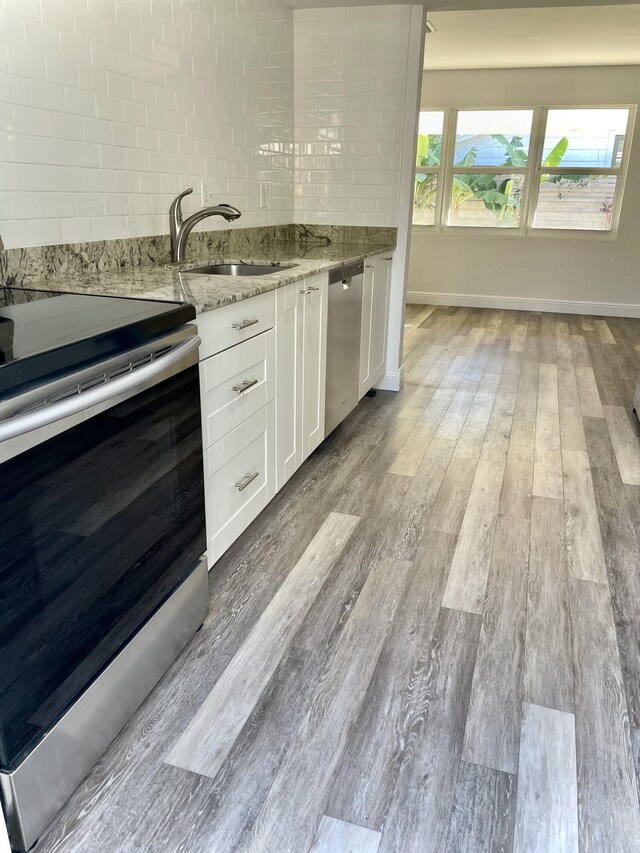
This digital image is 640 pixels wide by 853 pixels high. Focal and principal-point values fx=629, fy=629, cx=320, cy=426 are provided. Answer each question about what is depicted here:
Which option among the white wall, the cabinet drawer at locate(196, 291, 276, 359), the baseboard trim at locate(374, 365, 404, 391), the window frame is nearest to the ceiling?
the white wall

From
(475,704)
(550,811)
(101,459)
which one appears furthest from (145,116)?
(550,811)

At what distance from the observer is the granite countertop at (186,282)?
1.73 meters

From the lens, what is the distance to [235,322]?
1.88 meters

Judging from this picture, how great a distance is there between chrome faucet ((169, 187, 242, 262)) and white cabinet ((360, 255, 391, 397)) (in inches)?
40.8

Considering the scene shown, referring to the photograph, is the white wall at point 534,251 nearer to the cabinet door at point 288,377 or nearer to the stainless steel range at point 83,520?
the cabinet door at point 288,377

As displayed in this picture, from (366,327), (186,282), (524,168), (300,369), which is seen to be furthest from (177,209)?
(524,168)

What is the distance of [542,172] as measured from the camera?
6785 millimetres

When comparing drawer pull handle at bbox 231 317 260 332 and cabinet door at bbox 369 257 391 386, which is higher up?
drawer pull handle at bbox 231 317 260 332

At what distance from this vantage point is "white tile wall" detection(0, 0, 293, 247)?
178cm

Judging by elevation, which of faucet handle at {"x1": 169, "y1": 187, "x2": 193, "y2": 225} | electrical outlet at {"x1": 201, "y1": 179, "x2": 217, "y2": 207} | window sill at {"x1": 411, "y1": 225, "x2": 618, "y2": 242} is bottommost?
window sill at {"x1": 411, "y1": 225, "x2": 618, "y2": 242}

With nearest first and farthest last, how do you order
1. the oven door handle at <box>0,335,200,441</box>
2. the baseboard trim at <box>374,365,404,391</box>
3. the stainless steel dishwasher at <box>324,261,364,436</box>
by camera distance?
1. the oven door handle at <box>0,335,200,441</box>
2. the stainless steel dishwasher at <box>324,261,364,436</box>
3. the baseboard trim at <box>374,365,404,391</box>

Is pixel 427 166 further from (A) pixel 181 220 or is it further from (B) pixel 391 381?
(A) pixel 181 220

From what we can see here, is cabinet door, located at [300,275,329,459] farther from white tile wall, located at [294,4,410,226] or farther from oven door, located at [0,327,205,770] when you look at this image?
white tile wall, located at [294,4,410,226]

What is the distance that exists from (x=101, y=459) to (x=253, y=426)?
0.91m
